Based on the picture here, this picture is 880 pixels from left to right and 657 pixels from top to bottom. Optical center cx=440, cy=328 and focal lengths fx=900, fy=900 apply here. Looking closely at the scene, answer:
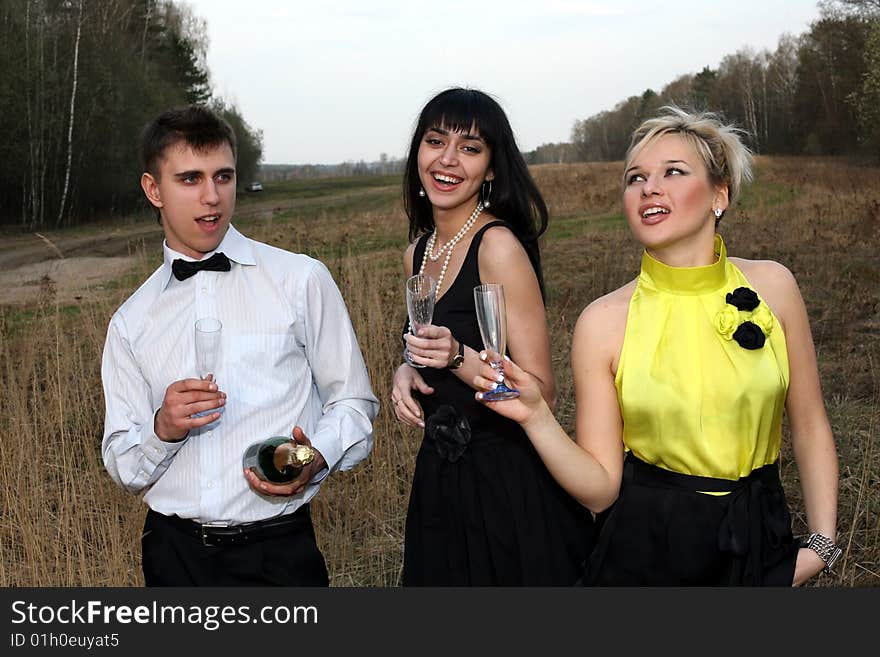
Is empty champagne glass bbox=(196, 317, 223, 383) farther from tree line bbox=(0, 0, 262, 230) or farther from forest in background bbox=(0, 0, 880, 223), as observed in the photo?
tree line bbox=(0, 0, 262, 230)

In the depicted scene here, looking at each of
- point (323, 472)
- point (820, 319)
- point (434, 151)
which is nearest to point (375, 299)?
point (434, 151)

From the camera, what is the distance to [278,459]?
2.41 m

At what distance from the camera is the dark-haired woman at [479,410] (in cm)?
279

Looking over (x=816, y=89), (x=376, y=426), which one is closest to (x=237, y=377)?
(x=376, y=426)

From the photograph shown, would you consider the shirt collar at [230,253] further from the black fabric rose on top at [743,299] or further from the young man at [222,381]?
the black fabric rose on top at [743,299]

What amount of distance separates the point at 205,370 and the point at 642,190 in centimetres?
123

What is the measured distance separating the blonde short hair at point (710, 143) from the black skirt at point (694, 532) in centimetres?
79

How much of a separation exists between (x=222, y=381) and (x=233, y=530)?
0.42 metres

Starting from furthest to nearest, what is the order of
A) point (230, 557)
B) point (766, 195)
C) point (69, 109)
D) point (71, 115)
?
point (69, 109) < point (71, 115) < point (766, 195) < point (230, 557)

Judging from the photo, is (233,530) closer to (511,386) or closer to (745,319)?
(511,386)

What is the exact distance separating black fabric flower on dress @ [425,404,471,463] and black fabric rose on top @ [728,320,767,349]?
0.91 metres

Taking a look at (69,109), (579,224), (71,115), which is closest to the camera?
(579,224)

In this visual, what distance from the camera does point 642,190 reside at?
2361 millimetres
